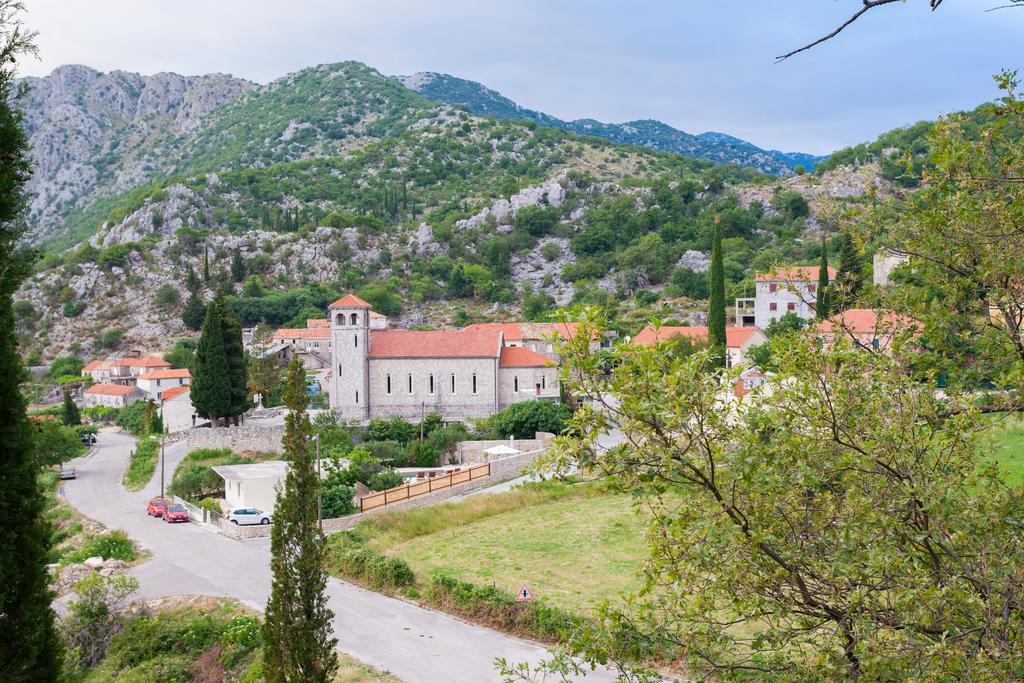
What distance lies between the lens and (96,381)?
6594 centimetres

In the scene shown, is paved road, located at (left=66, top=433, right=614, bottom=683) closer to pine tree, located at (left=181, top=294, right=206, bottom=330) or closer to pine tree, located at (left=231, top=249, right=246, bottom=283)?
pine tree, located at (left=181, top=294, right=206, bottom=330)

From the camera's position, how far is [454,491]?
26891 millimetres

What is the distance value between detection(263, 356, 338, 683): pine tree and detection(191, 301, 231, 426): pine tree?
25.5 metres

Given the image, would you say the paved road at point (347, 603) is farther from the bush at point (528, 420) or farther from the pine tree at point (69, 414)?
the pine tree at point (69, 414)

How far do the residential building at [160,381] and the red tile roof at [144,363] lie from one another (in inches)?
175

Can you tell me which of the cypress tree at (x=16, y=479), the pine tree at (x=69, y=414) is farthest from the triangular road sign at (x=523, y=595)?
the pine tree at (x=69, y=414)

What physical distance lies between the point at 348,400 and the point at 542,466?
1470 inches

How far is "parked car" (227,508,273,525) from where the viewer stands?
25.0 metres

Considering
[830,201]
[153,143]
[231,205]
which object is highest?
[153,143]

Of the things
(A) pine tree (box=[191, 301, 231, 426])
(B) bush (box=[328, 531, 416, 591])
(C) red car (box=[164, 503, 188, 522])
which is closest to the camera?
(B) bush (box=[328, 531, 416, 591])

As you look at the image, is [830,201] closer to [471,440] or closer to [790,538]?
[790,538]

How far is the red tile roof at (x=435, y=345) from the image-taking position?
4059 centimetres

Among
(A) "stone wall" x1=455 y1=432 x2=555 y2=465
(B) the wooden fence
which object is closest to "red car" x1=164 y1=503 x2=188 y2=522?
(B) the wooden fence

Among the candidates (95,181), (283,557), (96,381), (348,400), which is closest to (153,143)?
(95,181)
